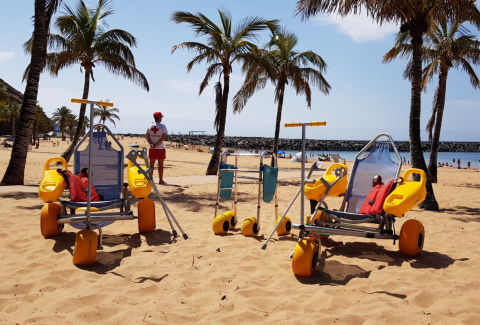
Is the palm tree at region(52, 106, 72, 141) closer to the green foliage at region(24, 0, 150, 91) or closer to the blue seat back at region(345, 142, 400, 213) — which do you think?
the green foliage at region(24, 0, 150, 91)

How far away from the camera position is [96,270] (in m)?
3.74

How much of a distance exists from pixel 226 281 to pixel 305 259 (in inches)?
31.4

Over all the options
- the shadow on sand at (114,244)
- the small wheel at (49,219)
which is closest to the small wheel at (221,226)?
the shadow on sand at (114,244)

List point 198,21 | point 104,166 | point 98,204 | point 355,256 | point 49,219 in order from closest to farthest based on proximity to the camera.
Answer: point 355,256, point 49,219, point 98,204, point 104,166, point 198,21

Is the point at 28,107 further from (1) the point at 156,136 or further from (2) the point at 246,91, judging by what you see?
(2) the point at 246,91

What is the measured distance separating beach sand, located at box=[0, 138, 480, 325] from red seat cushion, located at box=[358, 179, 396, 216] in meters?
0.54

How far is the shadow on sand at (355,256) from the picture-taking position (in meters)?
3.67

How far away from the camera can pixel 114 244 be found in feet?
15.5

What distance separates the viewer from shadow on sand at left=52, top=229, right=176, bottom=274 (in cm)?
391

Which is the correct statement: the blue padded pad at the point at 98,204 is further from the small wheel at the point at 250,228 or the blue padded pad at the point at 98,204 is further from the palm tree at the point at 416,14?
the palm tree at the point at 416,14

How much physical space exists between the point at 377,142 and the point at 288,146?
76642 millimetres

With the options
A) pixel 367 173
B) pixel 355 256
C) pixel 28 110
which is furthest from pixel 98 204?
pixel 28 110

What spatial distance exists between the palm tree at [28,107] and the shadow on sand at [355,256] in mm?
7950

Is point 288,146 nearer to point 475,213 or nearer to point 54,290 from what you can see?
point 475,213
